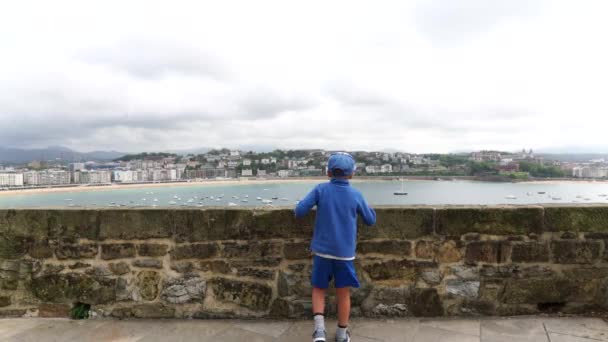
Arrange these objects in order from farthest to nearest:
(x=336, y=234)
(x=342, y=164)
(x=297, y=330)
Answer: (x=297, y=330) < (x=342, y=164) < (x=336, y=234)

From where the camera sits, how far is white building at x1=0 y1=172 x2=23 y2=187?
13788cm

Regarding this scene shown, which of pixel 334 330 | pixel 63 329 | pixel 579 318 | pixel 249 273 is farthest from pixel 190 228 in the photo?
pixel 579 318

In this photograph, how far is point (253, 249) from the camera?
336cm

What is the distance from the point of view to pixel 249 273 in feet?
11.0

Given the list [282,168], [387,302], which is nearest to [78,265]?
[387,302]

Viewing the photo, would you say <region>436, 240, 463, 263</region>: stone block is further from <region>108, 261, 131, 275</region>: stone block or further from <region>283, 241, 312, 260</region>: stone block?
<region>108, 261, 131, 275</region>: stone block

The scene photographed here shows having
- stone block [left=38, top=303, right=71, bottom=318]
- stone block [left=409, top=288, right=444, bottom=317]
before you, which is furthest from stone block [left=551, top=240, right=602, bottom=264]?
stone block [left=38, top=303, right=71, bottom=318]

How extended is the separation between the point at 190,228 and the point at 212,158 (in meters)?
187

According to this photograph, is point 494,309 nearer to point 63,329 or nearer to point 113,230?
point 113,230

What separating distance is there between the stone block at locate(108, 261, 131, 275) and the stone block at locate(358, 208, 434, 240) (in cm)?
205

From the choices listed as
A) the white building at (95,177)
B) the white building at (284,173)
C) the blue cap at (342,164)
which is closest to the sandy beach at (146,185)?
the white building at (284,173)

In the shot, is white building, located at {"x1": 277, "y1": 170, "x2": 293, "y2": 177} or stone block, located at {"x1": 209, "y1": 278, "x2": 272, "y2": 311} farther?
white building, located at {"x1": 277, "y1": 170, "x2": 293, "y2": 177}

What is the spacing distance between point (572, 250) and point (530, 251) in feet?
1.16

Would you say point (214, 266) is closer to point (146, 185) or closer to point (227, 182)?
point (227, 182)
